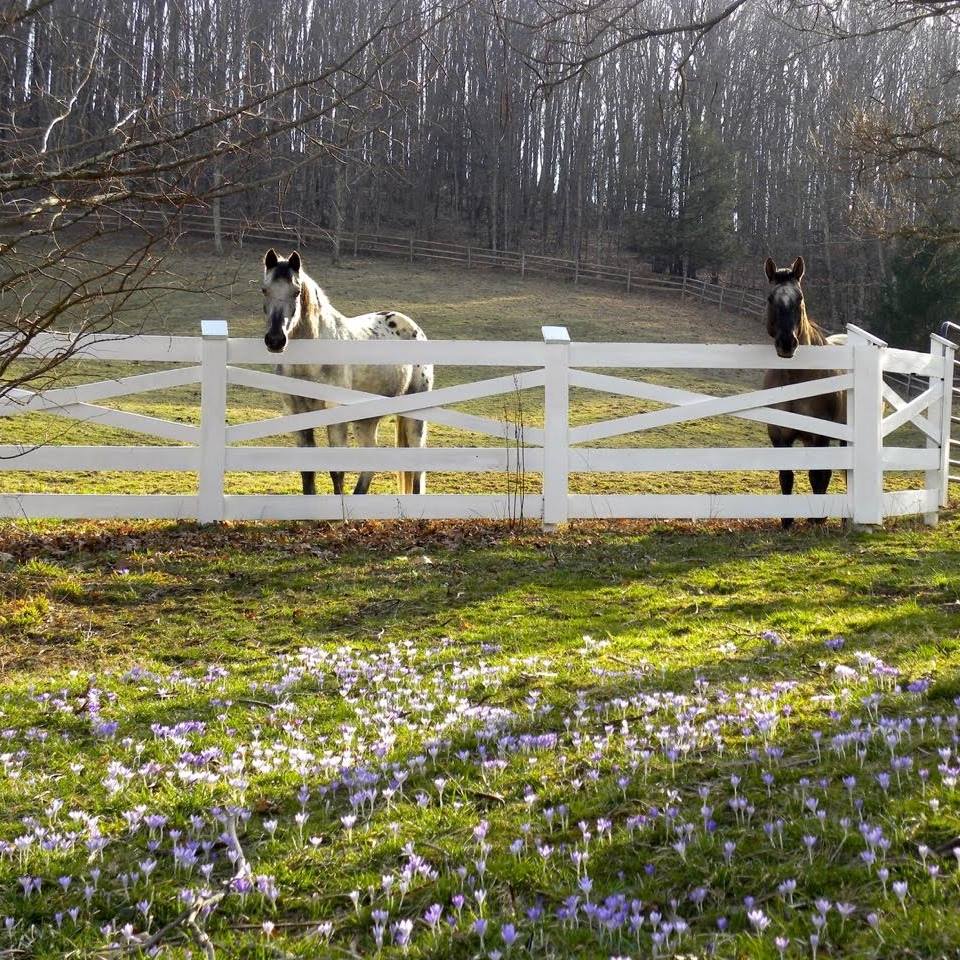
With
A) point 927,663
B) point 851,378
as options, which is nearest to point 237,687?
point 927,663

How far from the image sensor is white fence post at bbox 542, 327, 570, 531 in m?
9.11

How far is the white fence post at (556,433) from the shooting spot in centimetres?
911

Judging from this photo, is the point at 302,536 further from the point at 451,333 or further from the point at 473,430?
the point at 451,333

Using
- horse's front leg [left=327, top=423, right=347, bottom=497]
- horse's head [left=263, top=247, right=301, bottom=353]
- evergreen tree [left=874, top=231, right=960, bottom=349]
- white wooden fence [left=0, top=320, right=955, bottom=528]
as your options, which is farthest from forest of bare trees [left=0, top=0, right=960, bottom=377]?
horse's front leg [left=327, top=423, right=347, bottom=497]

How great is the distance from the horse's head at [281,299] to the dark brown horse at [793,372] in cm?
481

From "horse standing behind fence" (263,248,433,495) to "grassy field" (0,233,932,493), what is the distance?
0.81m

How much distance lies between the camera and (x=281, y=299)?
9.32m

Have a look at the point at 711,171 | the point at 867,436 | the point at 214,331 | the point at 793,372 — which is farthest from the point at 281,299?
the point at 711,171

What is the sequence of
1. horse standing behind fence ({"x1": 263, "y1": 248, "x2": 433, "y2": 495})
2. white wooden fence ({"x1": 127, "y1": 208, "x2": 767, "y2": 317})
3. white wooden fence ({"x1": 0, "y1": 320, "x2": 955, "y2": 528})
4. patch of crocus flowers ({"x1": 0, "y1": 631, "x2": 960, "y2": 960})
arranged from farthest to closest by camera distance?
white wooden fence ({"x1": 127, "y1": 208, "x2": 767, "y2": 317})
horse standing behind fence ({"x1": 263, "y1": 248, "x2": 433, "y2": 495})
white wooden fence ({"x1": 0, "y1": 320, "x2": 955, "y2": 528})
patch of crocus flowers ({"x1": 0, "y1": 631, "x2": 960, "y2": 960})

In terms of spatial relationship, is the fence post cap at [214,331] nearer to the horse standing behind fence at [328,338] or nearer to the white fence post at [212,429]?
the white fence post at [212,429]

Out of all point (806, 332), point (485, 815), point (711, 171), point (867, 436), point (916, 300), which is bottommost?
point (485, 815)

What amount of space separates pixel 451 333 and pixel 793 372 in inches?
942

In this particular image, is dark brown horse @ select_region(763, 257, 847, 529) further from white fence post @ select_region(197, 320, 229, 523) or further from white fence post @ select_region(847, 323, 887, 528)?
white fence post @ select_region(197, 320, 229, 523)

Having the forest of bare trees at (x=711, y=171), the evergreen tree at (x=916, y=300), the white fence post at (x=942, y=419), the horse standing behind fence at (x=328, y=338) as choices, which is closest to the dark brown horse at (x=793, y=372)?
the white fence post at (x=942, y=419)
